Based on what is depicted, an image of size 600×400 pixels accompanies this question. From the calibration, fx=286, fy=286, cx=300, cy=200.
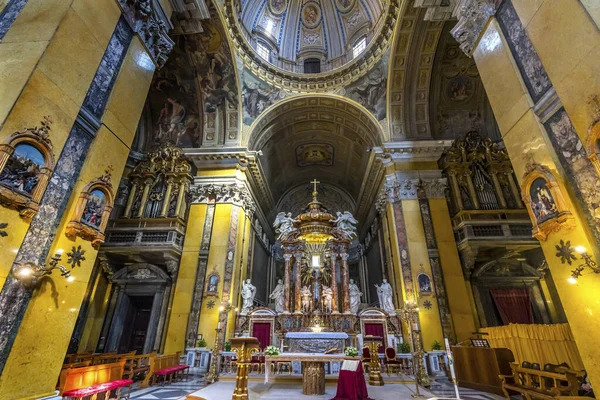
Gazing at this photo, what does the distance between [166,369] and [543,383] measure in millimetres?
8593

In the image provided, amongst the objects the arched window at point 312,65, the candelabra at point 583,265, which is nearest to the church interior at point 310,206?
the candelabra at point 583,265

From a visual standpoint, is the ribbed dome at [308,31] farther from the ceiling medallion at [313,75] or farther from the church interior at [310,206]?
the ceiling medallion at [313,75]

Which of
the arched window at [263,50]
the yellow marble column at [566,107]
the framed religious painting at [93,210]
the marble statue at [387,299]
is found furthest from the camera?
the arched window at [263,50]

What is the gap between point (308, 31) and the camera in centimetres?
1855

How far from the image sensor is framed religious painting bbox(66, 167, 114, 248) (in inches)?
192

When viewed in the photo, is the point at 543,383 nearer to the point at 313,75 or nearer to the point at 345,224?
the point at 345,224

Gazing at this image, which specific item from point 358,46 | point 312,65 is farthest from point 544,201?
point 312,65

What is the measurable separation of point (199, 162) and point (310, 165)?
29.6 feet

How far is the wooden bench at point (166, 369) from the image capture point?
7.69 meters

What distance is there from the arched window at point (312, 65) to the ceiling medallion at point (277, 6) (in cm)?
339

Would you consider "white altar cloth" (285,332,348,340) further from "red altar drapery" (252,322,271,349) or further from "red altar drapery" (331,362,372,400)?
"red altar drapery" (331,362,372,400)

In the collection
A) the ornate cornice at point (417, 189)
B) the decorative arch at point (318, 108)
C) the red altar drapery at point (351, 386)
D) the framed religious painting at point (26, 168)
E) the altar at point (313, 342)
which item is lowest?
the red altar drapery at point (351, 386)

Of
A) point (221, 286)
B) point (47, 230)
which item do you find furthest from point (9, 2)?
→ point (221, 286)

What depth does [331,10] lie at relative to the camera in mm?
18047
